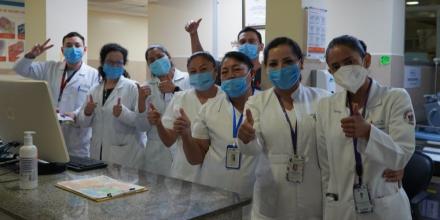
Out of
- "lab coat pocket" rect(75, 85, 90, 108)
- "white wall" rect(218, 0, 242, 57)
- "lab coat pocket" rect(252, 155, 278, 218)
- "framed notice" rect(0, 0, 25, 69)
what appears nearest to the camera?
"lab coat pocket" rect(252, 155, 278, 218)

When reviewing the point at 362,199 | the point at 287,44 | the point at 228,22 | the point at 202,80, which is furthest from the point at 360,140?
the point at 228,22

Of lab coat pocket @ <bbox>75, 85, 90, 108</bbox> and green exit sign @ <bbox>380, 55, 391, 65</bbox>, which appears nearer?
lab coat pocket @ <bbox>75, 85, 90, 108</bbox>

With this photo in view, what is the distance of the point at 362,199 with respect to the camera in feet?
5.31

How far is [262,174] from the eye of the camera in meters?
1.83

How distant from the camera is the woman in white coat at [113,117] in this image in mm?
2779

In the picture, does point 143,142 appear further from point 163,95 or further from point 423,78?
point 423,78

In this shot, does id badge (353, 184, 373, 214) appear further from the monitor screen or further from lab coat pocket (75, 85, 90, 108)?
lab coat pocket (75, 85, 90, 108)

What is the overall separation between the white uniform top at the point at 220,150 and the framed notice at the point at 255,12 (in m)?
2.56

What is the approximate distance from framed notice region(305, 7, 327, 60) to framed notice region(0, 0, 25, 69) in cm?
343

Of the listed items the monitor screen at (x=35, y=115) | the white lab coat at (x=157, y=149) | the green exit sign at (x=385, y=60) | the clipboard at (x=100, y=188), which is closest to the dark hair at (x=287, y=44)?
the clipboard at (x=100, y=188)

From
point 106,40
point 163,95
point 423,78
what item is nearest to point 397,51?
point 423,78

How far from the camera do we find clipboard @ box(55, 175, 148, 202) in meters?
1.42

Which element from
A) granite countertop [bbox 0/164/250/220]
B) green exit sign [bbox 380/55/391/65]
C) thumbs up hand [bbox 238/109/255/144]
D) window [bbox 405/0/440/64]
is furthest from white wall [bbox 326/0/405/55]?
granite countertop [bbox 0/164/250/220]

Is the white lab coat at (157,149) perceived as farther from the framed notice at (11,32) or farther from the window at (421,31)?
the window at (421,31)
